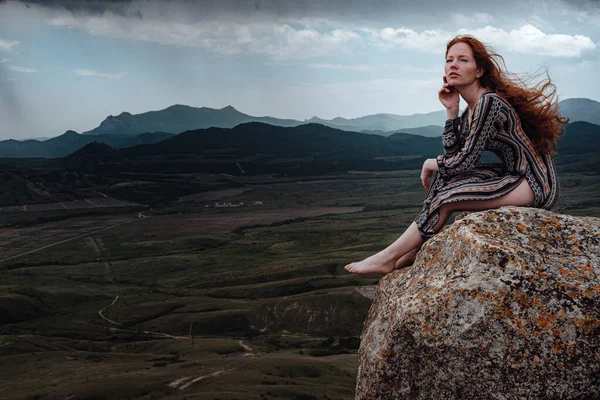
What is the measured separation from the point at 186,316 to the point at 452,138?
10940 cm

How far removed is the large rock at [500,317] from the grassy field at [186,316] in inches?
2054

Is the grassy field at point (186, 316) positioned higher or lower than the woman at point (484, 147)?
lower

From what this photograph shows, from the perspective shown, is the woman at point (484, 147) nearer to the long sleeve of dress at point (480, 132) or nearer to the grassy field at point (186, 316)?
the long sleeve of dress at point (480, 132)

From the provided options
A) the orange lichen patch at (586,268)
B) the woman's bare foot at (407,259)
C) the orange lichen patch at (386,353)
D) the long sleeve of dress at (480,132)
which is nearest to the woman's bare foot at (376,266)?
the woman's bare foot at (407,259)

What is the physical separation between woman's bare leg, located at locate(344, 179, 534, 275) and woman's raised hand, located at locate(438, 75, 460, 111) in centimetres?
193

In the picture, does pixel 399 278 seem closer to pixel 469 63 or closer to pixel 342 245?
pixel 469 63

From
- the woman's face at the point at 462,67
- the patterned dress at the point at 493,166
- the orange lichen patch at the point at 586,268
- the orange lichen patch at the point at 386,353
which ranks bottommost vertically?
the orange lichen patch at the point at 386,353

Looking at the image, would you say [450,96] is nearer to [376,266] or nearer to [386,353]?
[376,266]

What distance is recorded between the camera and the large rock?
24.3 ft

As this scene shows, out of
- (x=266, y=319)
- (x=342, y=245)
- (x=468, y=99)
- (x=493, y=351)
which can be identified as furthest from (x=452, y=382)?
(x=342, y=245)

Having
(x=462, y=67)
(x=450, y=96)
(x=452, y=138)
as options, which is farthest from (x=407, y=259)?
(x=462, y=67)

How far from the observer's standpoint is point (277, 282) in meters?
135

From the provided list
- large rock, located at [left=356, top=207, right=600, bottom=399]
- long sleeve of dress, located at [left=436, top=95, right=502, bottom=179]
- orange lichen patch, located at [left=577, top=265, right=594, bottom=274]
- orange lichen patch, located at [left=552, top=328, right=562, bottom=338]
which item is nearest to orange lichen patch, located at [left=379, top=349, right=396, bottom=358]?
large rock, located at [left=356, top=207, right=600, bottom=399]

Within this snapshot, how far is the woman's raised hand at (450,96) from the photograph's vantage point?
10.1m
